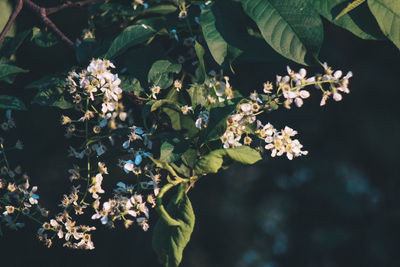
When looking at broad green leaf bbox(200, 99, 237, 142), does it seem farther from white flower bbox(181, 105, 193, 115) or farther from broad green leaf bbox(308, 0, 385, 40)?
broad green leaf bbox(308, 0, 385, 40)

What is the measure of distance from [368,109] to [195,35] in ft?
6.32

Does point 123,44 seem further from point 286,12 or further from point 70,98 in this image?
point 286,12

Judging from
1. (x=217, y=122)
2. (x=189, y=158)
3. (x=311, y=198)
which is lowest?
(x=311, y=198)

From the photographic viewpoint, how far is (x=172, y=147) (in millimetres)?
1075

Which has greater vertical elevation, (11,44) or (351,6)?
(351,6)

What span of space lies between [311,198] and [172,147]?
1.92 metres

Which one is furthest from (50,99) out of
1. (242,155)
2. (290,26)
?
(290,26)

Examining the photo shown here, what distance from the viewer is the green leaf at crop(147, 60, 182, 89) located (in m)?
1.15

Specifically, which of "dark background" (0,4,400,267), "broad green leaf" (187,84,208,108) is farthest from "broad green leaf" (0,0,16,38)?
"dark background" (0,4,400,267)

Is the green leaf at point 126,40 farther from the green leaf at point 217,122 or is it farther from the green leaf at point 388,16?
the green leaf at point 388,16

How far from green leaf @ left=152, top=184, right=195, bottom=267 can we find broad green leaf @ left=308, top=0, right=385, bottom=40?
1.77 feet

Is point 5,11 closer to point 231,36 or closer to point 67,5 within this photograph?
point 67,5

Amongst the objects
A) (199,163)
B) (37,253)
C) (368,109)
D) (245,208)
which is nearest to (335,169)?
(368,109)

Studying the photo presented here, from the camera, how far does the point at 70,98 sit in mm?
1207
